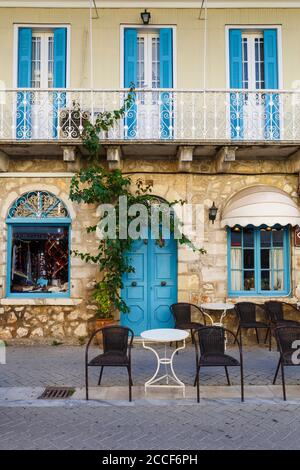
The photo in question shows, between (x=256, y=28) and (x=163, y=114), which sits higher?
(x=256, y=28)

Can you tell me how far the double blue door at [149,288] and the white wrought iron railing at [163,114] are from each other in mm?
2627

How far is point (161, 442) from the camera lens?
429 centimetres

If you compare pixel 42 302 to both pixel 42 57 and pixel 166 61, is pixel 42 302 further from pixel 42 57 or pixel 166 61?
pixel 166 61

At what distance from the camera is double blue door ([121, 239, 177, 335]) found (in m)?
9.14

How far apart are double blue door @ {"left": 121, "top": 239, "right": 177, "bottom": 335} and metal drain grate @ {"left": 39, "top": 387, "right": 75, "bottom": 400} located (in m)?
3.22

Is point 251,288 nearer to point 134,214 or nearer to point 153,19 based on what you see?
point 134,214

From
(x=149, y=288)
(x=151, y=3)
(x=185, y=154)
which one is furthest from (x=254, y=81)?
(x=149, y=288)

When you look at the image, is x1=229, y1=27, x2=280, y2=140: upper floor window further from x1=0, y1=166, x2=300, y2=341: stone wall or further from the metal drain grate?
the metal drain grate

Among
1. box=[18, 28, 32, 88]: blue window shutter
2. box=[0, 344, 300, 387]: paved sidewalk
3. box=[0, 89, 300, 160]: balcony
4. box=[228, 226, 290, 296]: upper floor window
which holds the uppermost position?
box=[18, 28, 32, 88]: blue window shutter

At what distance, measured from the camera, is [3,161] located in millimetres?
8938

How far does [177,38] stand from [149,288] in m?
5.94

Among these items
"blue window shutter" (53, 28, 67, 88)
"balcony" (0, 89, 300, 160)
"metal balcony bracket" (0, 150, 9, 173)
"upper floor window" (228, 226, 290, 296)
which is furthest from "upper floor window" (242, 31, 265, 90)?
"metal balcony bracket" (0, 150, 9, 173)

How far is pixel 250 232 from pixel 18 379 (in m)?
5.80

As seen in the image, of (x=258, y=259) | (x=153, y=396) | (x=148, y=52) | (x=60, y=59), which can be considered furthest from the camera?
(x=148, y=52)
